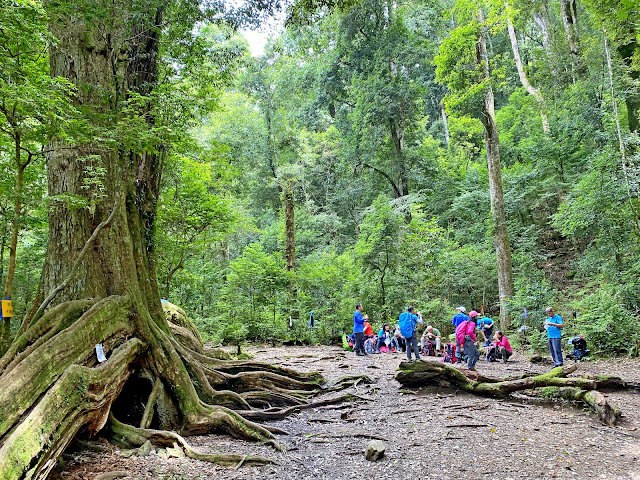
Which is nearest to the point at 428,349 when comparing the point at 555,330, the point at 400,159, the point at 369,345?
the point at 369,345

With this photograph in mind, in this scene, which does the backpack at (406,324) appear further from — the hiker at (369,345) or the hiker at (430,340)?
the hiker at (369,345)

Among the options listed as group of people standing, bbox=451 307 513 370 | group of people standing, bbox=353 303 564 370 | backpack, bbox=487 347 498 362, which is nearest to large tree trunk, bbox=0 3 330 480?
group of people standing, bbox=353 303 564 370

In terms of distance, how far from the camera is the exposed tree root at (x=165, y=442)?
183 inches

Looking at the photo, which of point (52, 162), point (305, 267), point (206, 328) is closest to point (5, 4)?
point (52, 162)

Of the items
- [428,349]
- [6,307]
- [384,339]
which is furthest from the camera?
[384,339]

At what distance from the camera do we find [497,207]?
15.8 meters

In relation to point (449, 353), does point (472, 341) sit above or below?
above

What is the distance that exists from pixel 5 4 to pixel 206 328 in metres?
15.2

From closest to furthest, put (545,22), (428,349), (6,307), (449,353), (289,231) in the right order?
(6,307)
(449,353)
(428,349)
(289,231)
(545,22)

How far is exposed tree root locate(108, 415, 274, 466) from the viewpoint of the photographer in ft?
15.2

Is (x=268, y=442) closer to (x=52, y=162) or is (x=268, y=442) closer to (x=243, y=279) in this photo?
(x=52, y=162)

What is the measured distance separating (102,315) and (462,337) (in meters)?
8.99

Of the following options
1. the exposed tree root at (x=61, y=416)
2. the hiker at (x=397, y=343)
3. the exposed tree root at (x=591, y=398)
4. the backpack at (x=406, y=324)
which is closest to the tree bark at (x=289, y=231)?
the hiker at (x=397, y=343)

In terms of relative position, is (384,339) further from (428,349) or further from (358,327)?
(358,327)
